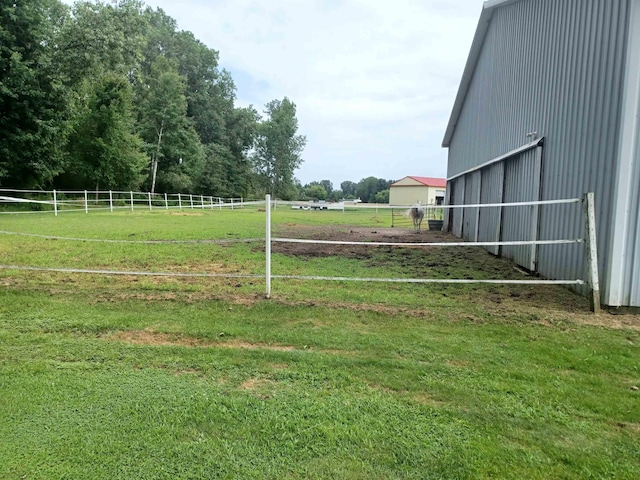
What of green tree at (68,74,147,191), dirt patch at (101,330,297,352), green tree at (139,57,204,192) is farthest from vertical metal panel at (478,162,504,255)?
green tree at (139,57,204,192)

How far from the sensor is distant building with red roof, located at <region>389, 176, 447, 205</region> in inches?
2311

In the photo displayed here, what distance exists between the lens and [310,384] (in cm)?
272

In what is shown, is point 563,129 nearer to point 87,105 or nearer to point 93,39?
point 93,39

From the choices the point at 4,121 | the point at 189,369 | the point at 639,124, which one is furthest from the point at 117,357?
the point at 4,121

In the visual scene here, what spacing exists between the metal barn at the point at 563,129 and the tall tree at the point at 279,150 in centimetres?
4421

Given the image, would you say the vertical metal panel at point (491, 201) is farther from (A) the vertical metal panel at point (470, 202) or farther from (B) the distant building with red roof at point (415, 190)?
(B) the distant building with red roof at point (415, 190)

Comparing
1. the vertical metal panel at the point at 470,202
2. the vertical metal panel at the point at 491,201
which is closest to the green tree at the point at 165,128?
the vertical metal panel at the point at 470,202

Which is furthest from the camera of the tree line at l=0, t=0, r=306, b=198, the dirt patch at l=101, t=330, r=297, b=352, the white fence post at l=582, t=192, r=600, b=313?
the tree line at l=0, t=0, r=306, b=198

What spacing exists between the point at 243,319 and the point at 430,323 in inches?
78.5

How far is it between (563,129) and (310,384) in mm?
5882

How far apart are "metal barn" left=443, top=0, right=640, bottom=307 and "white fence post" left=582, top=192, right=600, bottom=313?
261 millimetres

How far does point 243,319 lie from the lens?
13.4 feet

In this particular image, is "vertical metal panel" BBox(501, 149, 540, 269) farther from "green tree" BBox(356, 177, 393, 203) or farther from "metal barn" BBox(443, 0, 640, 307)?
"green tree" BBox(356, 177, 393, 203)

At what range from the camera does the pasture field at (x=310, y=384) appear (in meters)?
1.94
